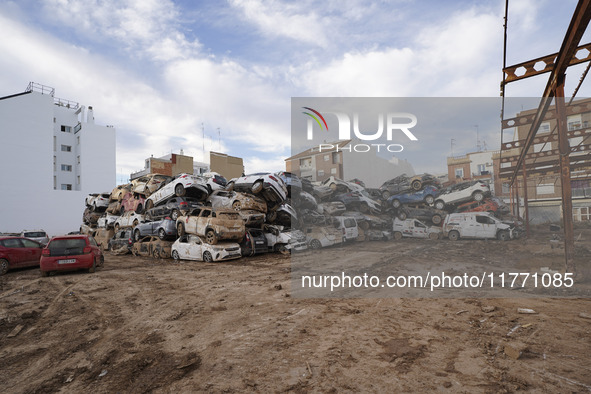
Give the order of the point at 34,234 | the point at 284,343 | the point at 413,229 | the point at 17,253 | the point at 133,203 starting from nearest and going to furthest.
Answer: the point at 284,343 < the point at 17,253 < the point at 413,229 < the point at 133,203 < the point at 34,234

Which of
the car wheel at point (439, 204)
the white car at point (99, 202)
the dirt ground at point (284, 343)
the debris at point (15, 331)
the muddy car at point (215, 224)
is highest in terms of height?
the white car at point (99, 202)

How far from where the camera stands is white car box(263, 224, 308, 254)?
14422 mm

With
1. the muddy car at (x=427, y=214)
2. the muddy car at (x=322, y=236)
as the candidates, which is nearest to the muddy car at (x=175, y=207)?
the muddy car at (x=322, y=236)

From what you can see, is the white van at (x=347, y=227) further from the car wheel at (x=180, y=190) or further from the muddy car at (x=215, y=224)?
the car wheel at (x=180, y=190)

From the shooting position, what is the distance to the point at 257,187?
50.0 ft

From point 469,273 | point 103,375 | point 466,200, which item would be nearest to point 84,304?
point 103,375

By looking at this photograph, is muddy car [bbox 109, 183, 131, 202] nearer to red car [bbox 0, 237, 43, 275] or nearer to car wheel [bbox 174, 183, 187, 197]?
car wheel [bbox 174, 183, 187, 197]

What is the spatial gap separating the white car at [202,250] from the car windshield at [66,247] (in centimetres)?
388

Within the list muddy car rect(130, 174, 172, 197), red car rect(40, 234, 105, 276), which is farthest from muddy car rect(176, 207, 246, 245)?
muddy car rect(130, 174, 172, 197)

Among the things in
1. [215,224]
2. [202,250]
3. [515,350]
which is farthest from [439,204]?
[515,350]

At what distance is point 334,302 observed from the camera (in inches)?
249

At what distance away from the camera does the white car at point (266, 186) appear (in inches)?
596

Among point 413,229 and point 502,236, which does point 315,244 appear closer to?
point 413,229

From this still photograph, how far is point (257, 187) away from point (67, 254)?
8064 millimetres
